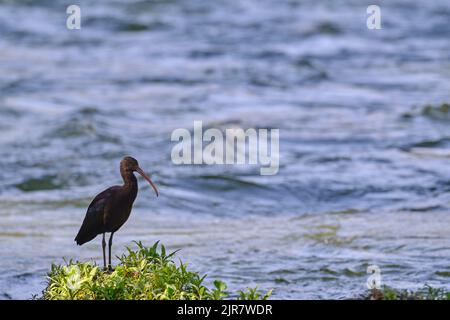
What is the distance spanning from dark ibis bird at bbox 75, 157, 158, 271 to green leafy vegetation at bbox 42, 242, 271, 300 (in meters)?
0.25

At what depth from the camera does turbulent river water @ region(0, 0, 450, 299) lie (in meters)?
9.70

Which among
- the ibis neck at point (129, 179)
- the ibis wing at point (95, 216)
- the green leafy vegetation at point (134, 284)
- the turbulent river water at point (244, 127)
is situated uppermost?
the turbulent river water at point (244, 127)

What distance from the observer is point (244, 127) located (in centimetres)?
1596

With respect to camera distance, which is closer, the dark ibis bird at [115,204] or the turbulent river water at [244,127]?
the dark ibis bird at [115,204]

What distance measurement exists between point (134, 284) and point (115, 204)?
1.53ft

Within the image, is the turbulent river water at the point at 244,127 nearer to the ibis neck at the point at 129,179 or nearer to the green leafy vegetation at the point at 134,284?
the green leafy vegetation at the point at 134,284

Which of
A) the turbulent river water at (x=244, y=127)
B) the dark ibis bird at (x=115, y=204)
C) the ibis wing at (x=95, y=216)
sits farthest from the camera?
the turbulent river water at (x=244, y=127)

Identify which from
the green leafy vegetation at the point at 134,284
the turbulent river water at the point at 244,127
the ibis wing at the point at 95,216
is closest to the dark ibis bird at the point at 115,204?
the ibis wing at the point at 95,216

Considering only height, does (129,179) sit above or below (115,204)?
above

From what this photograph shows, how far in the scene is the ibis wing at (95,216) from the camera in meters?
5.04

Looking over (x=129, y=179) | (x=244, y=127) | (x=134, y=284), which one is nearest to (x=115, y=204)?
(x=129, y=179)

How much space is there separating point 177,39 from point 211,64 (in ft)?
7.75

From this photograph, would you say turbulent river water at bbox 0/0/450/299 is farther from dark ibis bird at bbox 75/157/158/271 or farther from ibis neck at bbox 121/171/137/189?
ibis neck at bbox 121/171/137/189

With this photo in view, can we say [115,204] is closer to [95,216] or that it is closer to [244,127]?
[95,216]
